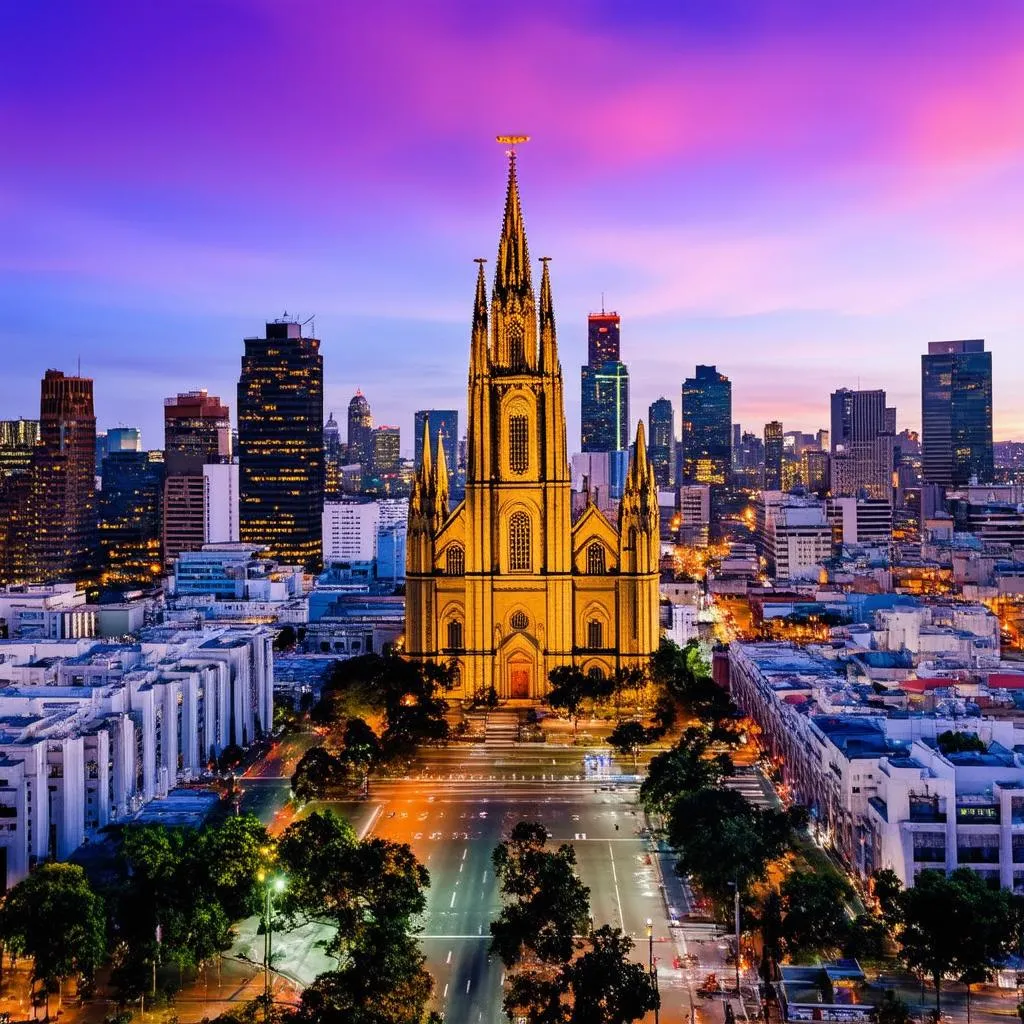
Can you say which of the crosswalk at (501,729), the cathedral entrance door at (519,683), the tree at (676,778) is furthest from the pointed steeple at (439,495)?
the tree at (676,778)

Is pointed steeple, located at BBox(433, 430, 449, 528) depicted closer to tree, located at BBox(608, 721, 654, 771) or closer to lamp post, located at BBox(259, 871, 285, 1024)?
tree, located at BBox(608, 721, 654, 771)

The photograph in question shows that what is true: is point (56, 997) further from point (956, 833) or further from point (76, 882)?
point (956, 833)

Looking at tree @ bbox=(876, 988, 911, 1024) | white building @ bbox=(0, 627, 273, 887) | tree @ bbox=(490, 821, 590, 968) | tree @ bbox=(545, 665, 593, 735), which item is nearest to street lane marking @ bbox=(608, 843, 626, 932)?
tree @ bbox=(490, 821, 590, 968)

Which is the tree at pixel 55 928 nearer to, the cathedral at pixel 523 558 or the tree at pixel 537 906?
the tree at pixel 537 906

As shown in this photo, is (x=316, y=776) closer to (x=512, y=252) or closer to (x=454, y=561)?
(x=454, y=561)

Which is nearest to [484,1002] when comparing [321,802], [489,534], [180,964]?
[180,964]

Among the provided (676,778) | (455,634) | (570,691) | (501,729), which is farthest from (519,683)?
(676,778)
